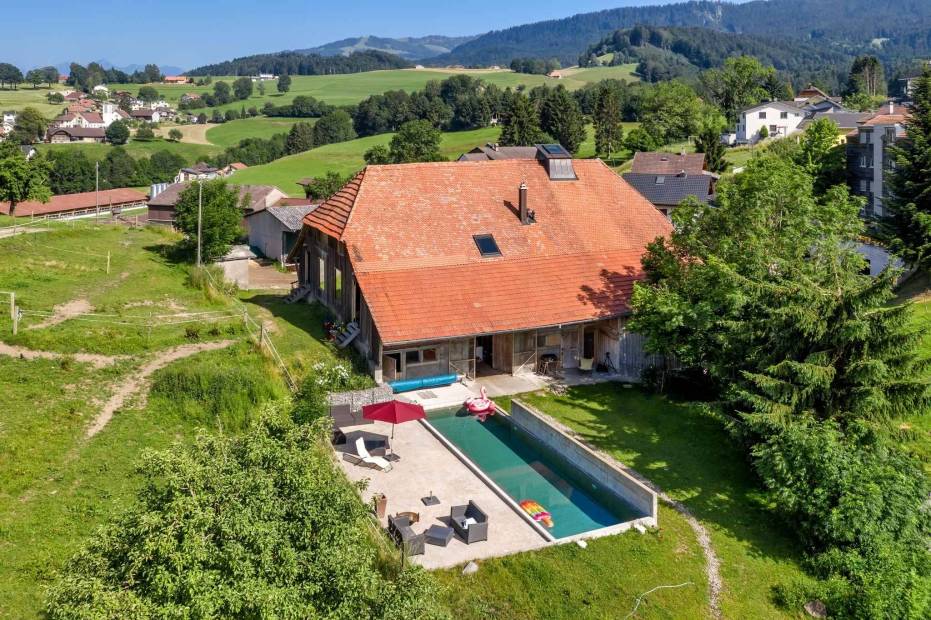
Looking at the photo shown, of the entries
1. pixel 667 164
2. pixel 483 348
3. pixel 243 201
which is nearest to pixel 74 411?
pixel 483 348

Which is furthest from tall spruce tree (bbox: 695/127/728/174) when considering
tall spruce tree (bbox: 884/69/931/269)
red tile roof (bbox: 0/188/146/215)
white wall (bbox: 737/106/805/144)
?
red tile roof (bbox: 0/188/146/215)

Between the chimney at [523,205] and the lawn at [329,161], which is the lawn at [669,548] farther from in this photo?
the lawn at [329,161]

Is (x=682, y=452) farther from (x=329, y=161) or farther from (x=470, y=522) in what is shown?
(x=329, y=161)

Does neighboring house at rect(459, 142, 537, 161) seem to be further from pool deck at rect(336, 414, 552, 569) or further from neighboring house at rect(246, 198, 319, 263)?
pool deck at rect(336, 414, 552, 569)

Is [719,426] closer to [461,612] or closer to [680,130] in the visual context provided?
[461,612]

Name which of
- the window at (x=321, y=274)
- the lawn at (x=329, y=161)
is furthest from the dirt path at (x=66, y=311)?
the lawn at (x=329, y=161)
